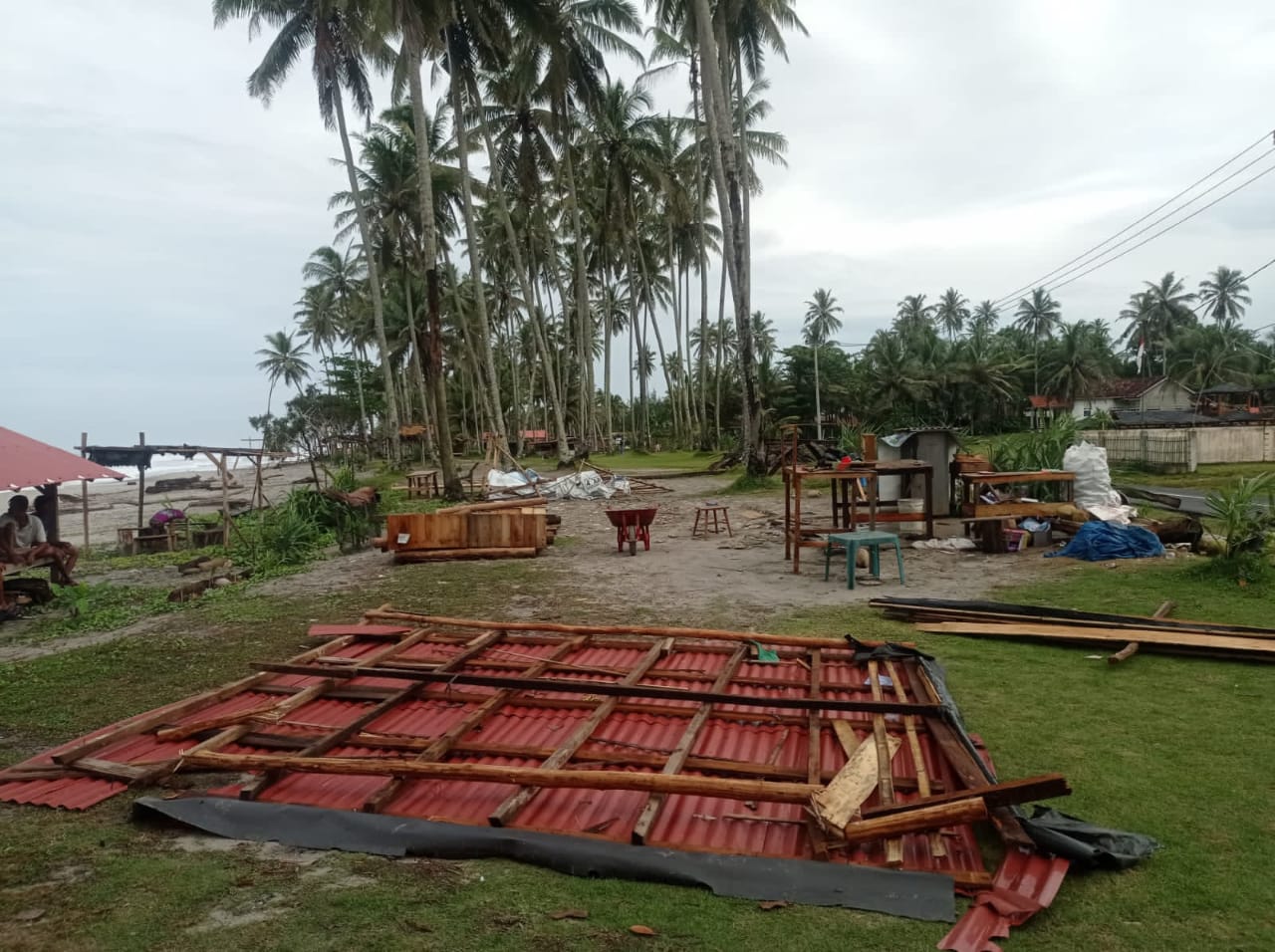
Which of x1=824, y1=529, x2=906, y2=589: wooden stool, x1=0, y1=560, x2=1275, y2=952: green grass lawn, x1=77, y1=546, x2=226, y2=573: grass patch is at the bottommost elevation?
x1=0, y1=560, x2=1275, y2=952: green grass lawn

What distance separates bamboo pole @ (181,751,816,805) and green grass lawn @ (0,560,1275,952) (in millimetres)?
428

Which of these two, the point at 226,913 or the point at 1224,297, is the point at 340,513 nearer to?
the point at 226,913

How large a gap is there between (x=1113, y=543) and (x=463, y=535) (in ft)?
30.9

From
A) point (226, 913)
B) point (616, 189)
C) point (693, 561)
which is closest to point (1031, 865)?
point (226, 913)

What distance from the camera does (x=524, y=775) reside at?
357 centimetres

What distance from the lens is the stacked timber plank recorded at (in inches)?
479

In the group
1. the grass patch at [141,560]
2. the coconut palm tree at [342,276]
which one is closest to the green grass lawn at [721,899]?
the grass patch at [141,560]

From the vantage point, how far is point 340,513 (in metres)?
14.8

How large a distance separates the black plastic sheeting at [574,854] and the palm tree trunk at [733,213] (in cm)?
1882

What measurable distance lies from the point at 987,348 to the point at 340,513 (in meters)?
45.4

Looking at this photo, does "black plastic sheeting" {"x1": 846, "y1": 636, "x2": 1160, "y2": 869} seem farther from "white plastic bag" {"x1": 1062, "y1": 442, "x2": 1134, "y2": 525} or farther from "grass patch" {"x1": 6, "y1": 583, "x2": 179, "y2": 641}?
"white plastic bag" {"x1": 1062, "y1": 442, "x2": 1134, "y2": 525}

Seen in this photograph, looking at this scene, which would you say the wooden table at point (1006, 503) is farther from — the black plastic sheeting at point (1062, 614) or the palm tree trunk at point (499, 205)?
the palm tree trunk at point (499, 205)

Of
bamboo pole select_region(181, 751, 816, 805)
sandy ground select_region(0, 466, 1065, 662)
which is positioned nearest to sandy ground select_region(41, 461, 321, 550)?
sandy ground select_region(0, 466, 1065, 662)

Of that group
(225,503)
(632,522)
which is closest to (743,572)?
(632,522)
